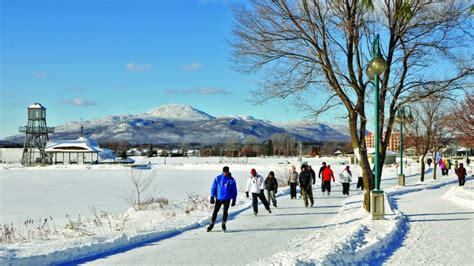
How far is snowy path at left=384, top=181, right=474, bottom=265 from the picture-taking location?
915cm

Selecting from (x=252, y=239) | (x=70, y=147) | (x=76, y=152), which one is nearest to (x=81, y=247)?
(x=252, y=239)

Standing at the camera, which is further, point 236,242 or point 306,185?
point 306,185

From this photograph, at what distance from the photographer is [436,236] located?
11484 mm

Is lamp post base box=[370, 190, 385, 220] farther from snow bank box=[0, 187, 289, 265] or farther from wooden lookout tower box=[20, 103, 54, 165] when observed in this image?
wooden lookout tower box=[20, 103, 54, 165]

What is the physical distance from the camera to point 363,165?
53.5ft

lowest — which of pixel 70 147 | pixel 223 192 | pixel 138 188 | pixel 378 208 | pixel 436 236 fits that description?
pixel 138 188

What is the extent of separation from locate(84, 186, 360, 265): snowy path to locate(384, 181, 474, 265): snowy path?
2.35 meters

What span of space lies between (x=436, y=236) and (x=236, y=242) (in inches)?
178

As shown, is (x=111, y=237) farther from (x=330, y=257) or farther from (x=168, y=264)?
(x=330, y=257)

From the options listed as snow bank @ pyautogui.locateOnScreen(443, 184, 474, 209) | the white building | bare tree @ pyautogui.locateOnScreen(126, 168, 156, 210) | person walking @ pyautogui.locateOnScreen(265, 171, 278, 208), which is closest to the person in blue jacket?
person walking @ pyautogui.locateOnScreen(265, 171, 278, 208)

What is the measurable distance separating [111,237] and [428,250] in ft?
21.0

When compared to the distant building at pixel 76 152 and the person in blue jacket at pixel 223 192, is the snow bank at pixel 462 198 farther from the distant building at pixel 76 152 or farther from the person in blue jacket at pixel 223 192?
the distant building at pixel 76 152

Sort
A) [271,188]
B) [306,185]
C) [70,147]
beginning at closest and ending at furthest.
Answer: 1. [271,188]
2. [306,185]
3. [70,147]

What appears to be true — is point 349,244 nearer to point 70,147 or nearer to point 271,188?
point 271,188
